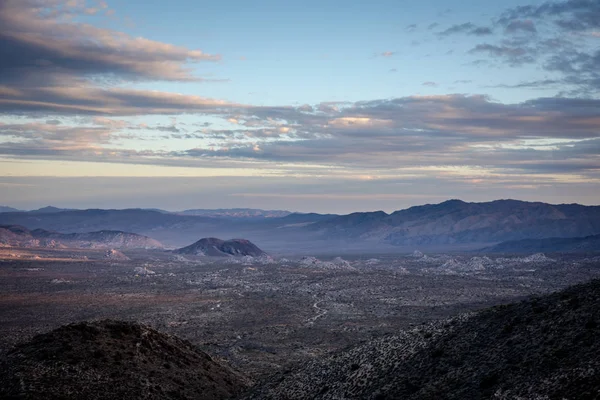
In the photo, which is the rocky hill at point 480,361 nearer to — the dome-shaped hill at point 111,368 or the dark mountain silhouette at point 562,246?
the dome-shaped hill at point 111,368

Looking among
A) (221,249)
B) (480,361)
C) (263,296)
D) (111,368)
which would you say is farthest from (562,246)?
(111,368)

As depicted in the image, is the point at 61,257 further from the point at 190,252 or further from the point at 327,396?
the point at 327,396

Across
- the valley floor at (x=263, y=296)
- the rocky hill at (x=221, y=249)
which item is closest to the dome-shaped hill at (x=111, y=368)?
the valley floor at (x=263, y=296)

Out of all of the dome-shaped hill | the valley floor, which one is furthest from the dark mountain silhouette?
the dome-shaped hill

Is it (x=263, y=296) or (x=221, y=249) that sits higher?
(x=221, y=249)

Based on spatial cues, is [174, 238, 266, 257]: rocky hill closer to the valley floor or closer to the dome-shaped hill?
the valley floor

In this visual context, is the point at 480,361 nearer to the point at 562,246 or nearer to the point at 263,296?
the point at 263,296
